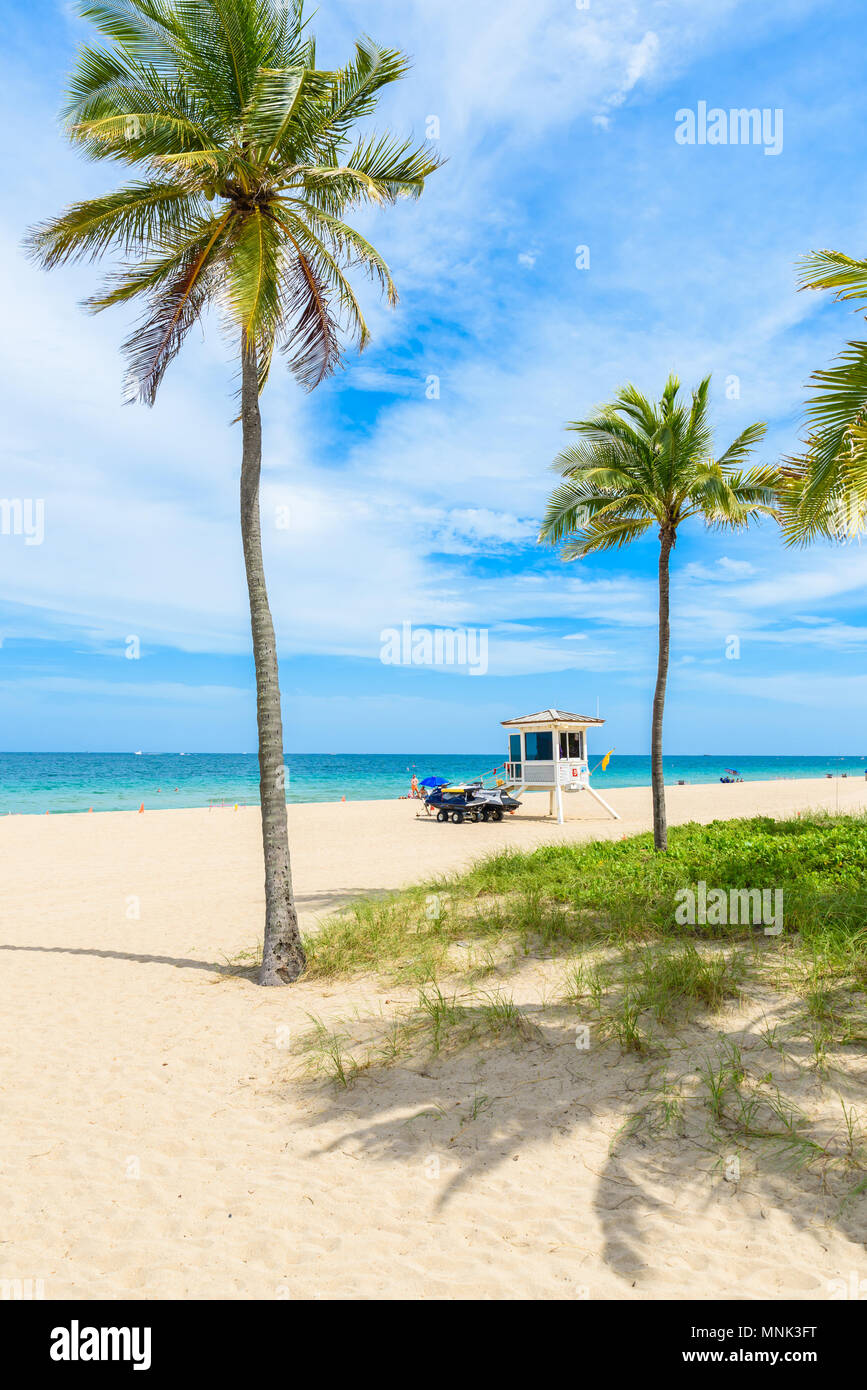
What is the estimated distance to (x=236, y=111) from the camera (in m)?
8.37

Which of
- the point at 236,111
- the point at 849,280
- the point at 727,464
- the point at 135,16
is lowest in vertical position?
the point at 849,280

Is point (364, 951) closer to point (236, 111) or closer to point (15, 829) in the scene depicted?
point (236, 111)

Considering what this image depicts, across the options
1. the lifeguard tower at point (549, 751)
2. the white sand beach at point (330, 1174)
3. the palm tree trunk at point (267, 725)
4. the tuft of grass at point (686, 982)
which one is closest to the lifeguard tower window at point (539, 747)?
the lifeguard tower at point (549, 751)

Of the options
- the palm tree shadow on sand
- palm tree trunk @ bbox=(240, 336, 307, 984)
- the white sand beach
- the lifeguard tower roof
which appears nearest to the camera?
the white sand beach

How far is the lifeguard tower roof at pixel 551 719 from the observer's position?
2761 centimetres

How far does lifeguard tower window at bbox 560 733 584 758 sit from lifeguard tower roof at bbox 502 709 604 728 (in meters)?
0.68

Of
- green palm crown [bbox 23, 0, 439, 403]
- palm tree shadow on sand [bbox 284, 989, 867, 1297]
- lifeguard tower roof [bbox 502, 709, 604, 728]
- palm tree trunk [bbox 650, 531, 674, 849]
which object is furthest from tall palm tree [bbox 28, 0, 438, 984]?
lifeguard tower roof [bbox 502, 709, 604, 728]

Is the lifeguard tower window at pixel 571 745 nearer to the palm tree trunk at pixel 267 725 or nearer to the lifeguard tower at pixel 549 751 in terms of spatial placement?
the lifeguard tower at pixel 549 751

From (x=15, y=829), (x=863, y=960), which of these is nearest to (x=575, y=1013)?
(x=863, y=960)

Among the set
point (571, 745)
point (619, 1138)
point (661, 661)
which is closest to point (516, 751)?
point (571, 745)

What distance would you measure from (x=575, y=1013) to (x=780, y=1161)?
2201 mm

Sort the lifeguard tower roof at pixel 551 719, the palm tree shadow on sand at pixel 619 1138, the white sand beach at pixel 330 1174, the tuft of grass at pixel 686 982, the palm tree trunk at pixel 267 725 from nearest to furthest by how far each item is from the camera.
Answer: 1. the white sand beach at pixel 330 1174
2. the palm tree shadow on sand at pixel 619 1138
3. the tuft of grass at pixel 686 982
4. the palm tree trunk at pixel 267 725
5. the lifeguard tower roof at pixel 551 719

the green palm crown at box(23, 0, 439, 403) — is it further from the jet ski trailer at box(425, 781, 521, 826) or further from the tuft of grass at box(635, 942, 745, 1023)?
the jet ski trailer at box(425, 781, 521, 826)

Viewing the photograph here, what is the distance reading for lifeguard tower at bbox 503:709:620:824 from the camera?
27.8m
